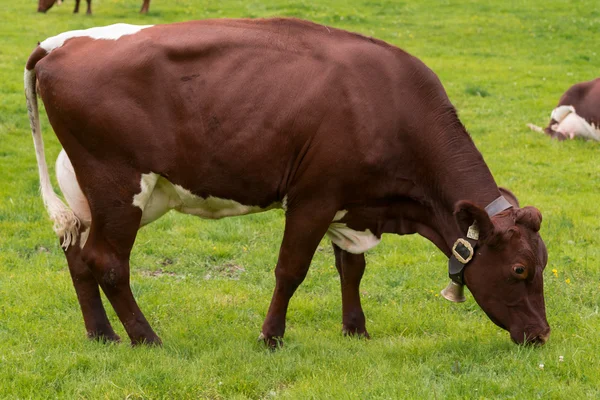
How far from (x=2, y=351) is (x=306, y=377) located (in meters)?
2.24

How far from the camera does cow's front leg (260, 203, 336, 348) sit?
6.18m

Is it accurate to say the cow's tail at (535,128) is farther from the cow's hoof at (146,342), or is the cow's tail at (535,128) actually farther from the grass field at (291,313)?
the cow's hoof at (146,342)

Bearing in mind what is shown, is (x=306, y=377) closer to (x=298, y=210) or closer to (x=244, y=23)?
(x=298, y=210)

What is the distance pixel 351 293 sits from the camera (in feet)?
22.8

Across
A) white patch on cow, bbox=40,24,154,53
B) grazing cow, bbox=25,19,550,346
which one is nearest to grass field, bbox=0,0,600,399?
grazing cow, bbox=25,19,550,346

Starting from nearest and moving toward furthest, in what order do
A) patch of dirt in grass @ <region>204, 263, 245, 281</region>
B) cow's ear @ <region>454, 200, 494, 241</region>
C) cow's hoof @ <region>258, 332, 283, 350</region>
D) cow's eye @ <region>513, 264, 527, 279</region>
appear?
cow's ear @ <region>454, 200, 494, 241</region>
cow's eye @ <region>513, 264, 527, 279</region>
cow's hoof @ <region>258, 332, 283, 350</region>
patch of dirt in grass @ <region>204, 263, 245, 281</region>

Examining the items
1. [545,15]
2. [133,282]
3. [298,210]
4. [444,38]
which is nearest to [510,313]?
[298,210]

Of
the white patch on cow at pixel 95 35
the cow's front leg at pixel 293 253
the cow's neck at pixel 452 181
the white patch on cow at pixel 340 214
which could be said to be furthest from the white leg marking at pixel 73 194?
the cow's neck at pixel 452 181

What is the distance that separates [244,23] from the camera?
21.4 feet

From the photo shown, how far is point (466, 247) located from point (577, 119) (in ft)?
30.8

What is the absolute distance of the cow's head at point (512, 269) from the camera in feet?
19.6

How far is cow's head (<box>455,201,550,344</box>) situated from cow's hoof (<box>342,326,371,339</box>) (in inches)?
44.6

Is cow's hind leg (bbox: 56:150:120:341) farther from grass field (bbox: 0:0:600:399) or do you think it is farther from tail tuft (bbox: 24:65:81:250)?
grass field (bbox: 0:0:600:399)

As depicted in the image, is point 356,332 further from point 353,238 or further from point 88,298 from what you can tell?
point 88,298
